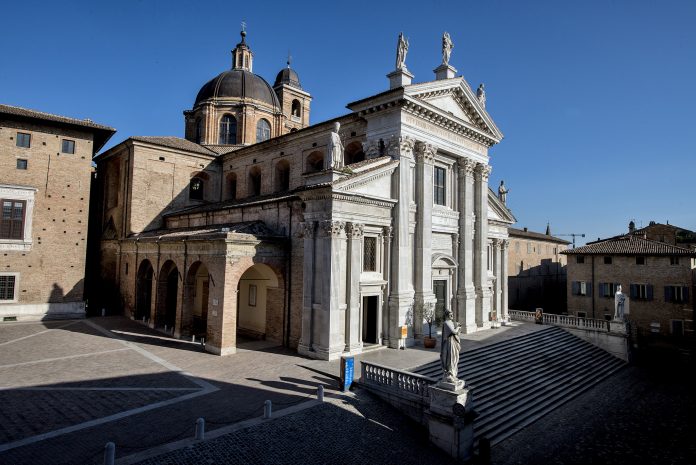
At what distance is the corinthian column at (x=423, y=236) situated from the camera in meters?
19.3

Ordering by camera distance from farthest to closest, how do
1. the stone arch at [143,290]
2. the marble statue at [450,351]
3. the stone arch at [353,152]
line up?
the stone arch at [143,290] → the stone arch at [353,152] → the marble statue at [450,351]

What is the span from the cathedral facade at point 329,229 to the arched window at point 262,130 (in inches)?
273

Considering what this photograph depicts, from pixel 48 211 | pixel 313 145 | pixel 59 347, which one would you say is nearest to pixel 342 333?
pixel 313 145

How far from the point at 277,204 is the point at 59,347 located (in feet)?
36.4

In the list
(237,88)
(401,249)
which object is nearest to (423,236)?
(401,249)

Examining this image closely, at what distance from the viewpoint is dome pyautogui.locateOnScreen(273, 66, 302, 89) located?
1634 inches

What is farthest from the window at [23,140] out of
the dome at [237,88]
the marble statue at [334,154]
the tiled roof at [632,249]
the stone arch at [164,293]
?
the tiled roof at [632,249]

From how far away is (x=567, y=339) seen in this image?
22516mm

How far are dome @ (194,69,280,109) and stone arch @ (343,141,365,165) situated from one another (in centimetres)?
1739

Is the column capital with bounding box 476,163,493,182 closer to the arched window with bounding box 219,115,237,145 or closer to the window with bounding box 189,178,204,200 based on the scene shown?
the window with bounding box 189,178,204,200

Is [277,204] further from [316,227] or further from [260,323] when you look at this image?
[260,323]

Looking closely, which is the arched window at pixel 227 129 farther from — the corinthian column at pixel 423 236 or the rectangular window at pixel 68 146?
the corinthian column at pixel 423 236

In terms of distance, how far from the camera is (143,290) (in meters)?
25.5

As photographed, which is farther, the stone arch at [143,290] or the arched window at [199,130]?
the arched window at [199,130]
